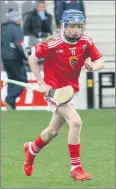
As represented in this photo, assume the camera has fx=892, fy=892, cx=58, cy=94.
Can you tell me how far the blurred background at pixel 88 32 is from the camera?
18750 mm

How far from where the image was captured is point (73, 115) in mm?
9141

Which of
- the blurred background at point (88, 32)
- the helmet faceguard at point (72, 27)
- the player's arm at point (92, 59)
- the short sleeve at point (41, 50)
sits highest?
the helmet faceguard at point (72, 27)

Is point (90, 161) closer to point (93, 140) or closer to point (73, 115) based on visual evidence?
point (73, 115)

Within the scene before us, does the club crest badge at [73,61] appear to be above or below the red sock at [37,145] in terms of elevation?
above

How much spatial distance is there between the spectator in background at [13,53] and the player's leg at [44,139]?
8.27 m

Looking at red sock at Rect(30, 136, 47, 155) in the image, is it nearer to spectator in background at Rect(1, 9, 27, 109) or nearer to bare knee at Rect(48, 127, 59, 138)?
bare knee at Rect(48, 127, 59, 138)

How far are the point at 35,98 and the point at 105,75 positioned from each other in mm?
1582

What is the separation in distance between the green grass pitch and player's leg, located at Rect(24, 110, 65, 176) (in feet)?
0.34

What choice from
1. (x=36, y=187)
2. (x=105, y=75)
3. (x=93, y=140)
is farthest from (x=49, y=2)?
(x=36, y=187)

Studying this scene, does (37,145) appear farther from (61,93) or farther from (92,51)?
(92,51)

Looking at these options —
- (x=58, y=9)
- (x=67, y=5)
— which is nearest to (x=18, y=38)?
(x=58, y=9)

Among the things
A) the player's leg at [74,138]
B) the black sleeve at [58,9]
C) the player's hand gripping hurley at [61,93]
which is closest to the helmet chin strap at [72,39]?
the player's hand gripping hurley at [61,93]

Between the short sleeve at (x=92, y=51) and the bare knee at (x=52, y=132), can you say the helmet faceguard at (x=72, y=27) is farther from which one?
the bare knee at (x=52, y=132)

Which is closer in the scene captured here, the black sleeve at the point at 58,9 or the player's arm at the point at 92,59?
the player's arm at the point at 92,59
